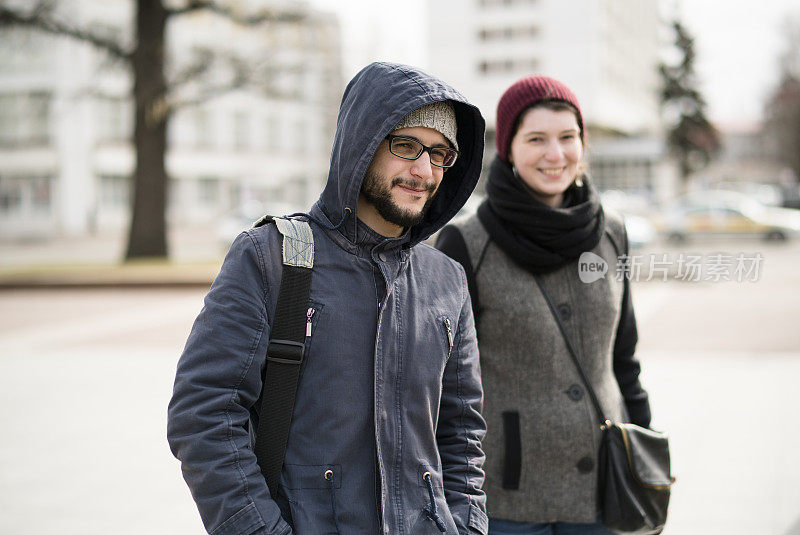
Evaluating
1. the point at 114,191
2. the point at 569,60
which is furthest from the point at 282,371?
the point at 569,60

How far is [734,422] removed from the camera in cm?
638

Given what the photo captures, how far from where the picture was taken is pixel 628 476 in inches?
101

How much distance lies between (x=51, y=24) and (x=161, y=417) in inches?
557

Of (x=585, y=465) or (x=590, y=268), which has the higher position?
(x=590, y=268)

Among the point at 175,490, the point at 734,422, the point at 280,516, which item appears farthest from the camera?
the point at 734,422

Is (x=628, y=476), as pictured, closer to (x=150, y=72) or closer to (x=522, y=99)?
(x=522, y=99)

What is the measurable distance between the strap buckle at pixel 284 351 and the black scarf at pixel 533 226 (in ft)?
3.45

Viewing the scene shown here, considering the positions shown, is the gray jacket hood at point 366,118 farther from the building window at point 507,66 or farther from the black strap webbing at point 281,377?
the building window at point 507,66

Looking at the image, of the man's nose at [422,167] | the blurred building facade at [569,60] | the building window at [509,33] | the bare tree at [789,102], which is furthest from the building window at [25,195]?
the bare tree at [789,102]

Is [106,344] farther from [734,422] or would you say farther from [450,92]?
[450,92]

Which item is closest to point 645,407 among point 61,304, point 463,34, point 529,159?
point 529,159

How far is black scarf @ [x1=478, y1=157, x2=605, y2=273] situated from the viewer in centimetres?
261

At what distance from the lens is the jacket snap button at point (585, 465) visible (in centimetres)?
255

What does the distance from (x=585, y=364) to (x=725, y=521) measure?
249cm
